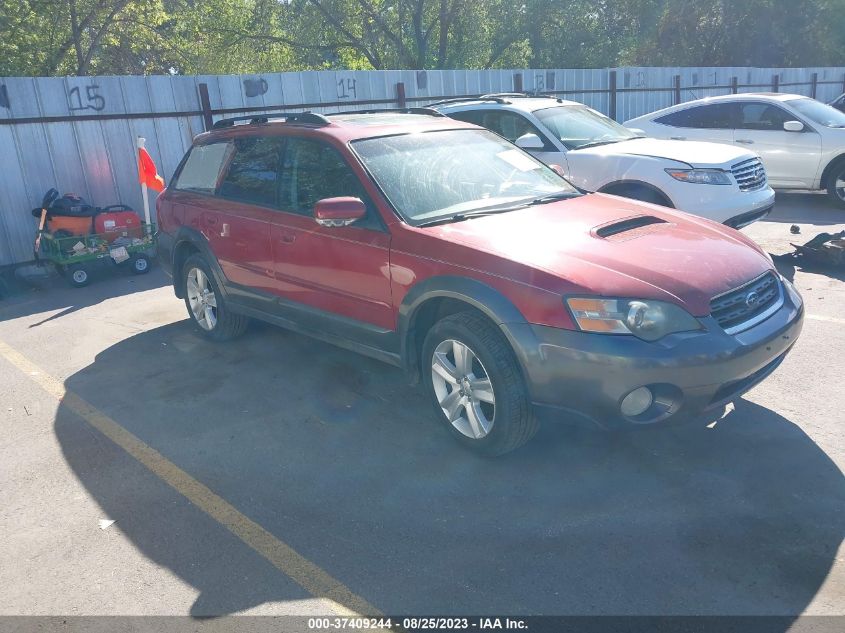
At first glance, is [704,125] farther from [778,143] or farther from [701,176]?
[701,176]

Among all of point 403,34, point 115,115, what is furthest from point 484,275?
point 403,34

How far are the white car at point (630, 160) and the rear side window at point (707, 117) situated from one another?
2.69 meters

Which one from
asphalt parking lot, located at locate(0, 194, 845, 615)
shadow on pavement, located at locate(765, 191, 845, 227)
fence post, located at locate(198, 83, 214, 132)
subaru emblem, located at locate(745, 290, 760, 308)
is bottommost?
shadow on pavement, located at locate(765, 191, 845, 227)

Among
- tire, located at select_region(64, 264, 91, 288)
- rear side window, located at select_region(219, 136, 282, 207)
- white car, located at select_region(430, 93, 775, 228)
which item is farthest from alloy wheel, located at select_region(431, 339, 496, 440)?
tire, located at select_region(64, 264, 91, 288)

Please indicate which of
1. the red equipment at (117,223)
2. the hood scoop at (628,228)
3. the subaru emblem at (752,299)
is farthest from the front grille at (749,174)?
the red equipment at (117,223)

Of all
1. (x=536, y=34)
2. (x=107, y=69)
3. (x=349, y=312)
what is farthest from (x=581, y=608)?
(x=536, y=34)

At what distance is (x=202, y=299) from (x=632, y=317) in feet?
13.4

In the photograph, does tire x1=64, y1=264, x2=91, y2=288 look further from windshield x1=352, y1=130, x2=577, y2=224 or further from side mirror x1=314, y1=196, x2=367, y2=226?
side mirror x1=314, y1=196, x2=367, y2=226

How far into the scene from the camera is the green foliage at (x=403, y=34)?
66.4 feet

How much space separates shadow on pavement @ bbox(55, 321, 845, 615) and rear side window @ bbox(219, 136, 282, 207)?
146 cm

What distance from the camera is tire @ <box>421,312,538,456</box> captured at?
12.4 feet

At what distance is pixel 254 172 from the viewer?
559 centimetres

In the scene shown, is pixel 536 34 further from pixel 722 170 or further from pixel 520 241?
pixel 520 241

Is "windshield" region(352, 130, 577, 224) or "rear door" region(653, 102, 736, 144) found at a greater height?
"windshield" region(352, 130, 577, 224)
